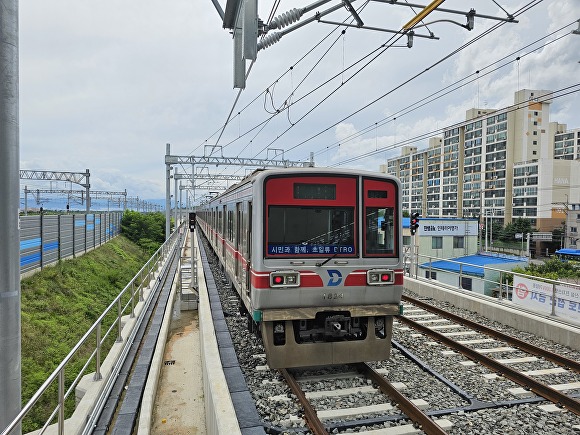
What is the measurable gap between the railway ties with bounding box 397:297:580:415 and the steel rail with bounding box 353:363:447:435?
1.50m

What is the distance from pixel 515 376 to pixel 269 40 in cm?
580

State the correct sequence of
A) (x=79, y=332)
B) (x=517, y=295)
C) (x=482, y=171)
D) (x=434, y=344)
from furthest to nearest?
(x=482, y=171) < (x=79, y=332) < (x=517, y=295) < (x=434, y=344)

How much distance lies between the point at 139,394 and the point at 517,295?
8.32m

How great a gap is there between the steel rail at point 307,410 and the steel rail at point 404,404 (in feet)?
3.41

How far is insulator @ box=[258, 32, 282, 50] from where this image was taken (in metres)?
5.80

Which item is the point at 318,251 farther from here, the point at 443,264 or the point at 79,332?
the point at 443,264

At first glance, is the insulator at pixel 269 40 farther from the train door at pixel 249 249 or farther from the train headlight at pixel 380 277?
the train headlight at pixel 380 277

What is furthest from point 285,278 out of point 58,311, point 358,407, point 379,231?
point 58,311

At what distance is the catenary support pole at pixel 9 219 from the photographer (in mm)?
2795

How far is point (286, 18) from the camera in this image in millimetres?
5781

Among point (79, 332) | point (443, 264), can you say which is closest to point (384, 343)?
point (79, 332)

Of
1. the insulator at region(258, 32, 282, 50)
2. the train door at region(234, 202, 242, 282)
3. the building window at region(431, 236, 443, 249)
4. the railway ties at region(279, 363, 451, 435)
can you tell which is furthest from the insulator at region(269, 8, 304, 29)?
the building window at region(431, 236, 443, 249)

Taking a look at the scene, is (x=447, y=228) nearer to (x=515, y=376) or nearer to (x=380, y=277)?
(x=515, y=376)

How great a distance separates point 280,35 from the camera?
19.1ft
